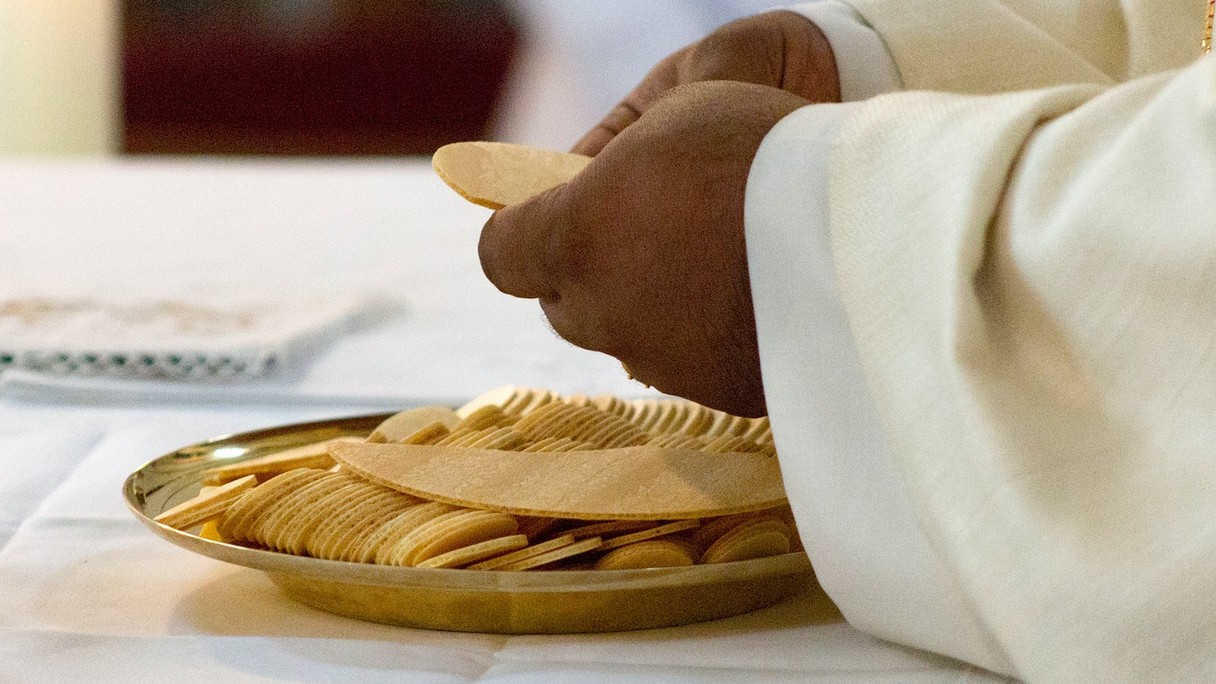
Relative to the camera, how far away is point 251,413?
97 cm

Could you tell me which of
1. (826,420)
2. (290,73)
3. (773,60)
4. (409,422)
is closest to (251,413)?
(409,422)

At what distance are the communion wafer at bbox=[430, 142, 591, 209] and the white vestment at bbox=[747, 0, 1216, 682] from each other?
120 millimetres

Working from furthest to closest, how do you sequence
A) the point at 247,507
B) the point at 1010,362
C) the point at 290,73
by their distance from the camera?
the point at 290,73 < the point at 247,507 < the point at 1010,362

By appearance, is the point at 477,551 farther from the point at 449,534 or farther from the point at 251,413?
the point at 251,413

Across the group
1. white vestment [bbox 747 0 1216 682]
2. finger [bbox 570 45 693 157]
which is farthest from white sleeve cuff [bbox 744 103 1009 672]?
finger [bbox 570 45 693 157]

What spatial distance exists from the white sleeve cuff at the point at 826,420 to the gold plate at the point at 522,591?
5 cm

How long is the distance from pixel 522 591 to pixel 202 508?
0.49 feet

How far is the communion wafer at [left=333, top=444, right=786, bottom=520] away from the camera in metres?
0.46

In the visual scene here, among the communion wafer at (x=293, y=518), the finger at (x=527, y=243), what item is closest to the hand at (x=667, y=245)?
the finger at (x=527, y=243)

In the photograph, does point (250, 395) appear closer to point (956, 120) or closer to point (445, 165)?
point (445, 165)

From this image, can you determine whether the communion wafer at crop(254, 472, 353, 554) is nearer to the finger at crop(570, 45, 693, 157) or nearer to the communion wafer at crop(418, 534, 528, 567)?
the communion wafer at crop(418, 534, 528, 567)

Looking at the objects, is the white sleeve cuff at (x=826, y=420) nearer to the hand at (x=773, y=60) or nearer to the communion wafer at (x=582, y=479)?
the communion wafer at (x=582, y=479)

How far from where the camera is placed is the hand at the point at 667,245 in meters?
0.44

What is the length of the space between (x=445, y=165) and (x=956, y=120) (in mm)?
196
